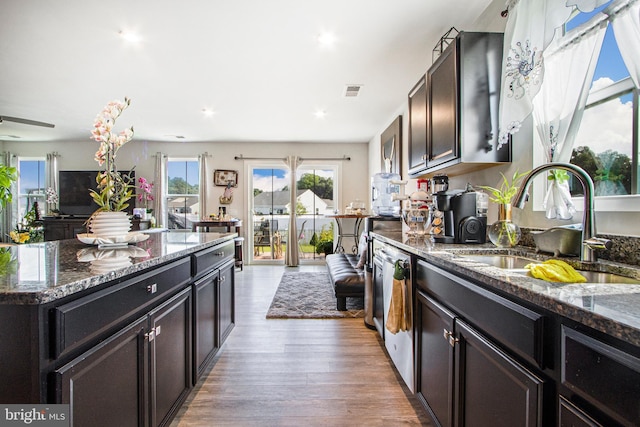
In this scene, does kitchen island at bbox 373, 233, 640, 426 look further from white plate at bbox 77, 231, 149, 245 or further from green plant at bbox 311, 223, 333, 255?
green plant at bbox 311, 223, 333, 255

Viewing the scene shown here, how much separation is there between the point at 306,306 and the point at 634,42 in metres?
3.09

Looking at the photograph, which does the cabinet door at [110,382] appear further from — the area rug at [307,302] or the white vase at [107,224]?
the area rug at [307,302]

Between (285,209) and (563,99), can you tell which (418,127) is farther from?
(285,209)

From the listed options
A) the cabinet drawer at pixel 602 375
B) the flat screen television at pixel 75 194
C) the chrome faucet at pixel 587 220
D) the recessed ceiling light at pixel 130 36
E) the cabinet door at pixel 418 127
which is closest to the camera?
the cabinet drawer at pixel 602 375

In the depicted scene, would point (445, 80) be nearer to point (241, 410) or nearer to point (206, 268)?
point (206, 268)

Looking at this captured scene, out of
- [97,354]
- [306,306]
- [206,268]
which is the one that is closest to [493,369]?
[97,354]

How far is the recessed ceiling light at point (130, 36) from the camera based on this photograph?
7.71ft

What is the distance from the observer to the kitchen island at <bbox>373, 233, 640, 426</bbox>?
0.54 meters

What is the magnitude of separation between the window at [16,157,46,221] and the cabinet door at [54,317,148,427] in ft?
23.4

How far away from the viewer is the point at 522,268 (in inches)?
43.5

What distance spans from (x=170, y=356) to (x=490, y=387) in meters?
1.35

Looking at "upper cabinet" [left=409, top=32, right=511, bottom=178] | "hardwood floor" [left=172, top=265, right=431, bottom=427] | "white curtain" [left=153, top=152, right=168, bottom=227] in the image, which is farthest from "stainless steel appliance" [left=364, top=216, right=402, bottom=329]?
"white curtain" [left=153, top=152, right=168, bottom=227]

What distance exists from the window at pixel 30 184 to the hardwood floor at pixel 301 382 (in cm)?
625

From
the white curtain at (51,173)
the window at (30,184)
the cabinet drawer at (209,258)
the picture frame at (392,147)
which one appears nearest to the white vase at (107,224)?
the cabinet drawer at (209,258)
